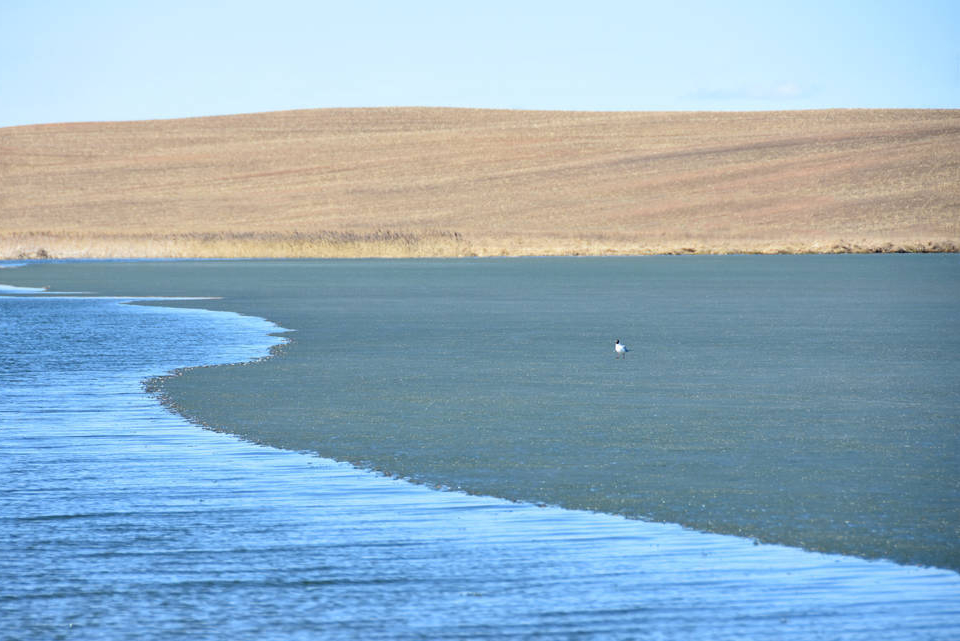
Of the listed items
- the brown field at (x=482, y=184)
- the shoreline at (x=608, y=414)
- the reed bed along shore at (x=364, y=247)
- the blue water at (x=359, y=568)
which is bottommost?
the blue water at (x=359, y=568)

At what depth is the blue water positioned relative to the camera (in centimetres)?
570

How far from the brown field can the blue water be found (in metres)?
43.6

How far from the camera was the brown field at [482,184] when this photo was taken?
57.2 metres

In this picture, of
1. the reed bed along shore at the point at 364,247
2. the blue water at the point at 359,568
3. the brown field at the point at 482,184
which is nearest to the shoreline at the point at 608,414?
the blue water at the point at 359,568

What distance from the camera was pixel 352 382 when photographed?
546 inches

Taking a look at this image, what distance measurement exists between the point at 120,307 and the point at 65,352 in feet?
27.8

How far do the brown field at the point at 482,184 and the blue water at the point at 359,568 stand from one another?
4361 cm

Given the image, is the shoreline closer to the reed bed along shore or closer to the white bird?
the white bird

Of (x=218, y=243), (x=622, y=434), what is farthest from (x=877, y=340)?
(x=218, y=243)

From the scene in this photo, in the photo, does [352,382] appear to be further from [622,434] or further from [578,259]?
[578,259]

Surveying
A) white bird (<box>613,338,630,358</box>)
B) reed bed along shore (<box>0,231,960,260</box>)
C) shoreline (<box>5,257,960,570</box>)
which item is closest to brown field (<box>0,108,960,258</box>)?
reed bed along shore (<box>0,231,960,260</box>)

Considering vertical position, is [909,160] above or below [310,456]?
above

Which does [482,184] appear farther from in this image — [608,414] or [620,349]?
[608,414]

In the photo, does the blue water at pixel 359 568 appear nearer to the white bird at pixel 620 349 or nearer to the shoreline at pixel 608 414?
the shoreline at pixel 608 414
